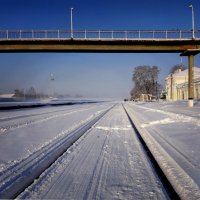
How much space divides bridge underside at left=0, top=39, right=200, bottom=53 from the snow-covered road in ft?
94.9

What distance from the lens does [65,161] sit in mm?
4816

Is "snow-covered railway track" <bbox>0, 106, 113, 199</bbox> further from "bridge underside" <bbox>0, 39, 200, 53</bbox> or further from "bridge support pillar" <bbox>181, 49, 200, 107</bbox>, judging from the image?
"bridge underside" <bbox>0, 39, 200, 53</bbox>

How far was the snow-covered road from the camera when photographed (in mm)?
3199


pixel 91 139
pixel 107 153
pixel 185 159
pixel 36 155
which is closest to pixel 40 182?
pixel 36 155

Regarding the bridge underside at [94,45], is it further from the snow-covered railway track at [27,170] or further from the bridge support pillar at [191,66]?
the snow-covered railway track at [27,170]

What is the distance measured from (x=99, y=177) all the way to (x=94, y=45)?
102 feet

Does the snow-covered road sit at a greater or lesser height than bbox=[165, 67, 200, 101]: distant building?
lesser

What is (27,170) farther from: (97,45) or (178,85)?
(178,85)

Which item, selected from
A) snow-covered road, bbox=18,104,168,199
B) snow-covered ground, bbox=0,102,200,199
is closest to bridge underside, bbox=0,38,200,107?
snow-covered ground, bbox=0,102,200,199

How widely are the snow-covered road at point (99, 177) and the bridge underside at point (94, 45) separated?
28936 mm

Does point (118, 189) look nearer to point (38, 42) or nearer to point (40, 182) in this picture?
point (40, 182)

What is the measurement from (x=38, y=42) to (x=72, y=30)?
445 cm

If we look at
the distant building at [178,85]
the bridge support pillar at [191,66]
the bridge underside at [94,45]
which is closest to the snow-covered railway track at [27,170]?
the bridge support pillar at [191,66]

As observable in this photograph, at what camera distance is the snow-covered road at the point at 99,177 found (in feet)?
10.5
